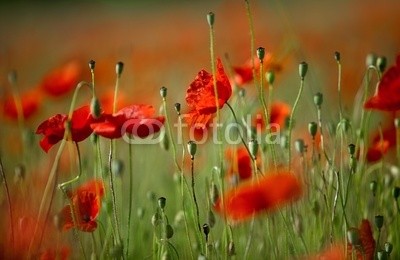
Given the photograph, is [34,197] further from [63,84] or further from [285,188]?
[285,188]

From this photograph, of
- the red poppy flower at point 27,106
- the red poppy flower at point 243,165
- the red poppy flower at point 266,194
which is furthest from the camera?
the red poppy flower at point 27,106

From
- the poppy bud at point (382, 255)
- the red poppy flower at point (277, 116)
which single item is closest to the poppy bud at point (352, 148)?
the poppy bud at point (382, 255)

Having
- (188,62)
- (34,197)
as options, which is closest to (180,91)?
(188,62)

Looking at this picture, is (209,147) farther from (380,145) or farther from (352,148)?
(352,148)

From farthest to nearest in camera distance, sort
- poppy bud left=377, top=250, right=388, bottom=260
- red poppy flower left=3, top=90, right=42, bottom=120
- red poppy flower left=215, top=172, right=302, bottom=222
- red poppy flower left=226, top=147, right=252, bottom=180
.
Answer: red poppy flower left=3, top=90, right=42, bottom=120 → red poppy flower left=226, top=147, right=252, bottom=180 → poppy bud left=377, top=250, right=388, bottom=260 → red poppy flower left=215, top=172, right=302, bottom=222

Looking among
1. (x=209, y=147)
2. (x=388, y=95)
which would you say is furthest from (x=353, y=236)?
(x=209, y=147)

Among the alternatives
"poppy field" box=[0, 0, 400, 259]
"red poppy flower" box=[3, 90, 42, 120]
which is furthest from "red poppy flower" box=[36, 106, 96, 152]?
"red poppy flower" box=[3, 90, 42, 120]

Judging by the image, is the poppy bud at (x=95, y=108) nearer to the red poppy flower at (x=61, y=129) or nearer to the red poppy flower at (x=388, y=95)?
the red poppy flower at (x=61, y=129)

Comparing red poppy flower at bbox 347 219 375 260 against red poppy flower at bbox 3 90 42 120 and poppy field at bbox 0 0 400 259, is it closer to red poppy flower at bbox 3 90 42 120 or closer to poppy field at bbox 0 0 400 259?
poppy field at bbox 0 0 400 259
